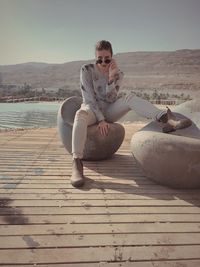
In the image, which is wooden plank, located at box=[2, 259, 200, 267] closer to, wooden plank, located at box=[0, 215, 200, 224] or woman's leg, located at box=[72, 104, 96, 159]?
wooden plank, located at box=[0, 215, 200, 224]

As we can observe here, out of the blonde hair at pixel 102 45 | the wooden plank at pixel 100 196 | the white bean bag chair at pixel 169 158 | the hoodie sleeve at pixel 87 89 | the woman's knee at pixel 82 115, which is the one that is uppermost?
the blonde hair at pixel 102 45

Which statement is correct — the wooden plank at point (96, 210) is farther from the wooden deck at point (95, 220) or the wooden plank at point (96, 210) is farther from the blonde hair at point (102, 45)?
the blonde hair at point (102, 45)

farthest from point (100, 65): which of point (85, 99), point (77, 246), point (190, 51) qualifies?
point (190, 51)

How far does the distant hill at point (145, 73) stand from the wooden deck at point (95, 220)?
52.2 metres

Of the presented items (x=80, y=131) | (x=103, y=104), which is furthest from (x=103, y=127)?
(x=103, y=104)

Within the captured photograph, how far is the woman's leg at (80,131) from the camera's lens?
3.22 meters

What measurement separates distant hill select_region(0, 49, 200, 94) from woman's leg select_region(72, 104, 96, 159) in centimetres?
5170

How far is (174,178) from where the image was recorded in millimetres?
2797

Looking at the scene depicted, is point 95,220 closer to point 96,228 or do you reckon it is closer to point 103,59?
point 96,228

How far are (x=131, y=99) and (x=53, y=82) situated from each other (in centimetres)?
7258

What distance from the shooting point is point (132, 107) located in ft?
11.3

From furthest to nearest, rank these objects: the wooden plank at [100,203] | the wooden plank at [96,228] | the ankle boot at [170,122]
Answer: the ankle boot at [170,122], the wooden plank at [100,203], the wooden plank at [96,228]

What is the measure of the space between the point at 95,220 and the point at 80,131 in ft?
4.24

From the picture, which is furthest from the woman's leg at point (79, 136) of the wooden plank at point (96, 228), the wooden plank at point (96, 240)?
the wooden plank at point (96, 240)
